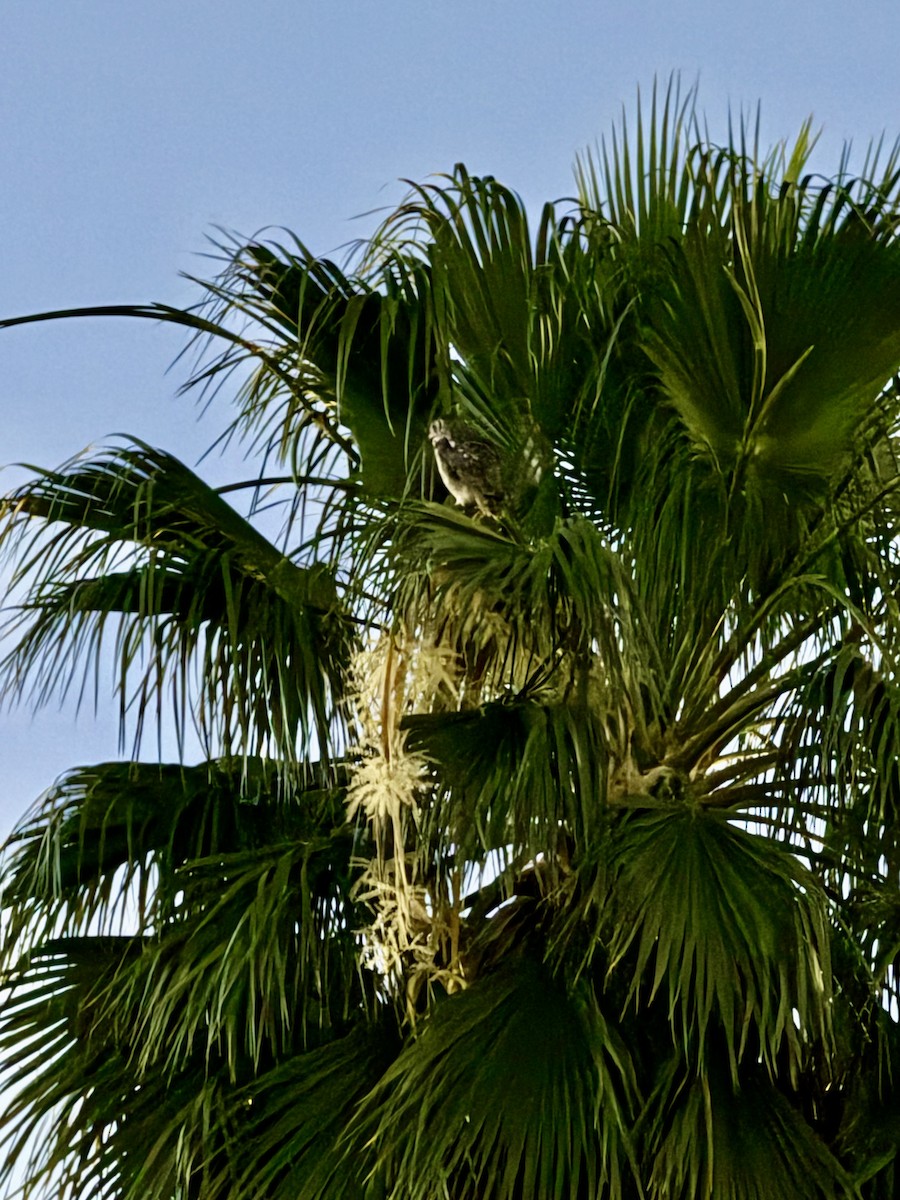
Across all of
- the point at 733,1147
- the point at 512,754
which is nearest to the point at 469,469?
the point at 512,754

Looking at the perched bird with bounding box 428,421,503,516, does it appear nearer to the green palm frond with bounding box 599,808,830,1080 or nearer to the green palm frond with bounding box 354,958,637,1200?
the green palm frond with bounding box 599,808,830,1080

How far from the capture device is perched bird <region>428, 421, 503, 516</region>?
302cm

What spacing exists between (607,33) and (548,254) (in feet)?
4.64

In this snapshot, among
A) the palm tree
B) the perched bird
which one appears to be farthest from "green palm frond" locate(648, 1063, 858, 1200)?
the perched bird

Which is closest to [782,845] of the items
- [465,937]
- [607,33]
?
[465,937]

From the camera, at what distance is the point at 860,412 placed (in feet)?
9.76

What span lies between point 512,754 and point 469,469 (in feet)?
1.62

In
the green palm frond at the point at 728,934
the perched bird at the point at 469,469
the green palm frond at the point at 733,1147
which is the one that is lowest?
the green palm frond at the point at 733,1147

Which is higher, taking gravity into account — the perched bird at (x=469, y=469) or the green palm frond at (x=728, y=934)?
the perched bird at (x=469, y=469)

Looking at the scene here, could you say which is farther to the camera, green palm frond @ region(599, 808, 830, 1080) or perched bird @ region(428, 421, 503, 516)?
perched bird @ region(428, 421, 503, 516)

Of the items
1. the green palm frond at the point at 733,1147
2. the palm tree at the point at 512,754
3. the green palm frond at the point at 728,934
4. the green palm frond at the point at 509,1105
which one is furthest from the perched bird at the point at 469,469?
the green palm frond at the point at 733,1147

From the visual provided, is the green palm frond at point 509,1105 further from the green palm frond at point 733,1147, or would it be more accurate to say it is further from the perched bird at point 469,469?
the perched bird at point 469,469

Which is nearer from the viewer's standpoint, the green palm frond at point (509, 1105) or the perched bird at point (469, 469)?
the green palm frond at point (509, 1105)

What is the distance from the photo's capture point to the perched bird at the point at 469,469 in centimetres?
302
